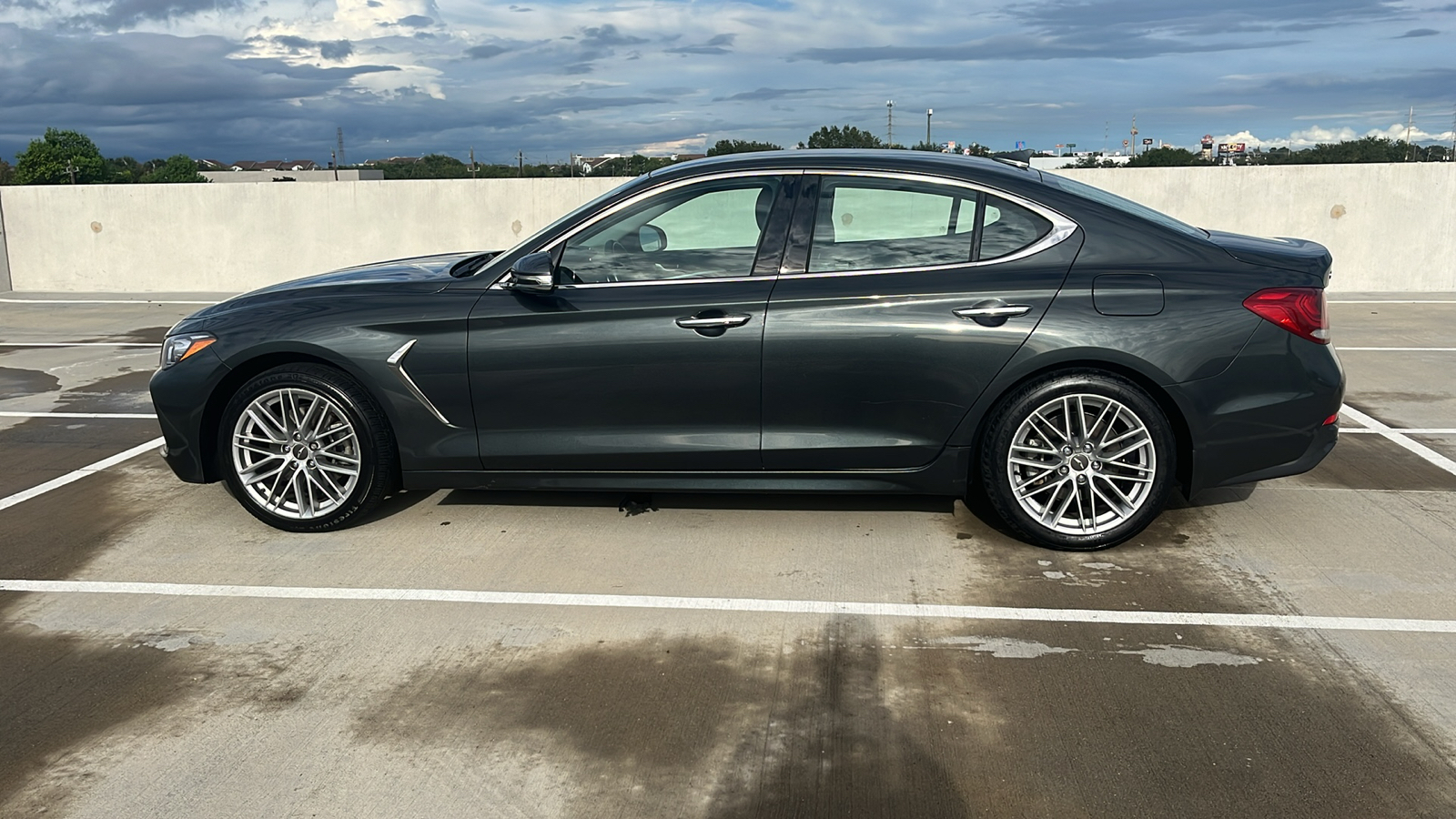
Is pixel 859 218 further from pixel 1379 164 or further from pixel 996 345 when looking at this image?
pixel 1379 164

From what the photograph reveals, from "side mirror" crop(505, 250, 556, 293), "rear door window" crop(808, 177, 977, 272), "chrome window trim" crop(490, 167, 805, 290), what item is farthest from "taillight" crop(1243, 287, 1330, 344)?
"side mirror" crop(505, 250, 556, 293)

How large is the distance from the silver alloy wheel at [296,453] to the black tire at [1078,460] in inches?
113

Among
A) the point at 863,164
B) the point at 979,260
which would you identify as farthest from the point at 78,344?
the point at 979,260

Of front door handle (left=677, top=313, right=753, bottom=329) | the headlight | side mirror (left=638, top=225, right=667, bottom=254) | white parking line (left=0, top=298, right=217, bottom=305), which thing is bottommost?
white parking line (left=0, top=298, right=217, bottom=305)

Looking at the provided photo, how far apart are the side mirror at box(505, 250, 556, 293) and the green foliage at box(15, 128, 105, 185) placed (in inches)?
3765

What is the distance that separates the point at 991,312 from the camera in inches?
187

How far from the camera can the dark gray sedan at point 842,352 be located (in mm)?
4754

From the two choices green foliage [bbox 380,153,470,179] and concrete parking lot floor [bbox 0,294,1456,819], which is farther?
green foliage [bbox 380,153,470,179]

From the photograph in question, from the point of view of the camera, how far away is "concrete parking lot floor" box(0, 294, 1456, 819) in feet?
10.4

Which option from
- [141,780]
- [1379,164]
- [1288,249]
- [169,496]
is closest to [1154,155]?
[1379,164]

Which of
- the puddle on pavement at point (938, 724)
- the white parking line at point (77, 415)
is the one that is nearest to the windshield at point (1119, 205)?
the puddle on pavement at point (938, 724)

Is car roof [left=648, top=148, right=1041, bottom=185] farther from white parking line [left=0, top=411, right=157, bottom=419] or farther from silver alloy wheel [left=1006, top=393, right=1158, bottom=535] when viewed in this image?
white parking line [left=0, top=411, right=157, bottom=419]

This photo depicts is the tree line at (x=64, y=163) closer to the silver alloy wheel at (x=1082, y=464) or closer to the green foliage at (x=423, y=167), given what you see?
the green foliage at (x=423, y=167)

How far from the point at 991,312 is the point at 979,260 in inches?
10.1
